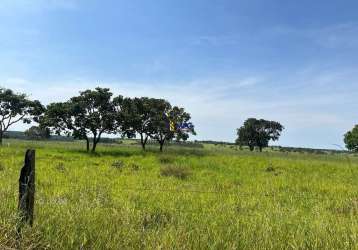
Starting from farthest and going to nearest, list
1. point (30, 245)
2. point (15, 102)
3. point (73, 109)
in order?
point (15, 102) < point (73, 109) < point (30, 245)

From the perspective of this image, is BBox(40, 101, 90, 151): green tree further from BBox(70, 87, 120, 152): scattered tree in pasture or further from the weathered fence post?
the weathered fence post

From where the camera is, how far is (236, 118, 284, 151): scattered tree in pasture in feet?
383

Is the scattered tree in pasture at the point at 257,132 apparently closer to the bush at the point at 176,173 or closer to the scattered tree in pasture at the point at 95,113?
the scattered tree in pasture at the point at 95,113

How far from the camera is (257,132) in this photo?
11669 centimetres

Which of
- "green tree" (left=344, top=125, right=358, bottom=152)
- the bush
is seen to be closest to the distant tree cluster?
the bush

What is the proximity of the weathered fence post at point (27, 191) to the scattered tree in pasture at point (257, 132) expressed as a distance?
112m

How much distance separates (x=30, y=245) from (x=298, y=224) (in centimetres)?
399

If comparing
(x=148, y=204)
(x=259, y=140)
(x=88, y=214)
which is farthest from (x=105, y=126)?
(x=259, y=140)

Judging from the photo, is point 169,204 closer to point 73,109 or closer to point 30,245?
point 30,245

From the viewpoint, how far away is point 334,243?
6.00 m

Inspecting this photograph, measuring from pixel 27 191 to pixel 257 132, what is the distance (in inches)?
4437

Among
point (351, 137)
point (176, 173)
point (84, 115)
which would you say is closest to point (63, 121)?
point (84, 115)

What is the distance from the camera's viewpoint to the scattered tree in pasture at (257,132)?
116688 mm

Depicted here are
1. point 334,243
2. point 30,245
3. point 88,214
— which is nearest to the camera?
point 30,245
